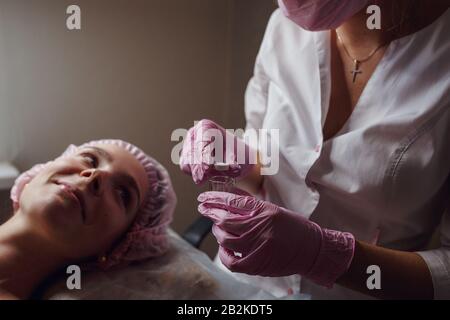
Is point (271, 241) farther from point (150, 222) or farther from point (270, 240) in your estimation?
point (150, 222)

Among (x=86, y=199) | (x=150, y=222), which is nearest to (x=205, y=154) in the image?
(x=86, y=199)

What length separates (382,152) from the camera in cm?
79

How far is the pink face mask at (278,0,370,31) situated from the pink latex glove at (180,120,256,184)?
0.24m

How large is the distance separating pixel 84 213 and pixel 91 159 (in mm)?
132

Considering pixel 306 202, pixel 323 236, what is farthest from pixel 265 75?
pixel 323 236

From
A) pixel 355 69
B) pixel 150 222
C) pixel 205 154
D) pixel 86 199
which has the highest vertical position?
pixel 355 69

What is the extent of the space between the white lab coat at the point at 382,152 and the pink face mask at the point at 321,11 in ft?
0.27

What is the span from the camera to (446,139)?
0.77m

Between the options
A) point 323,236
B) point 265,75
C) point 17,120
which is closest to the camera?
point 323,236

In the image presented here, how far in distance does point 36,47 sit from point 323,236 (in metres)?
0.59

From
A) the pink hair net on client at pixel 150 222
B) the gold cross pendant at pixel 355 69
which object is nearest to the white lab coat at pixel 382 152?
the gold cross pendant at pixel 355 69

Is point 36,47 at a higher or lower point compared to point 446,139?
higher

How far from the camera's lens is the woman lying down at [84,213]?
34.3 inches
